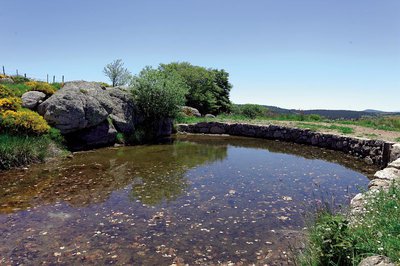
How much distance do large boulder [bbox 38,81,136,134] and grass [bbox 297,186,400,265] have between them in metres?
19.9

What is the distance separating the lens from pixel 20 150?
17.0 metres

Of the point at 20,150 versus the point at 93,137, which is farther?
the point at 93,137

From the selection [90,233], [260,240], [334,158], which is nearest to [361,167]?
[334,158]

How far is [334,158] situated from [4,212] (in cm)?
1961

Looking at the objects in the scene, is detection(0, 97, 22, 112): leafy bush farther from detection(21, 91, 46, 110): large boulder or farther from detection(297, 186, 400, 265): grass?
detection(297, 186, 400, 265): grass

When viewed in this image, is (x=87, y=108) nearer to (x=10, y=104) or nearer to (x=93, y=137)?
(x=93, y=137)

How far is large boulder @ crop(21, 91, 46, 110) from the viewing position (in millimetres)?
21781

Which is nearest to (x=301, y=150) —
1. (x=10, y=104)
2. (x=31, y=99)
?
(x=31, y=99)

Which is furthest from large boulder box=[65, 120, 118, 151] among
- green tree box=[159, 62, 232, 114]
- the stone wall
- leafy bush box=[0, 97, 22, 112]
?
green tree box=[159, 62, 232, 114]

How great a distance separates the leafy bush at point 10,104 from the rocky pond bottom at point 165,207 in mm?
5141

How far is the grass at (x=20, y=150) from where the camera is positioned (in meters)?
16.3

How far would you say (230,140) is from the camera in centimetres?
3117

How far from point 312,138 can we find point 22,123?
22.8 m

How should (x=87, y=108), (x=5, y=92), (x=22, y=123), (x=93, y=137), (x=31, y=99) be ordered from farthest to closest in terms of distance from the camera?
(x=93, y=137) < (x=87, y=108) < (x=31, y=99) < (x=5, y=92) < (x=22, y=123)
